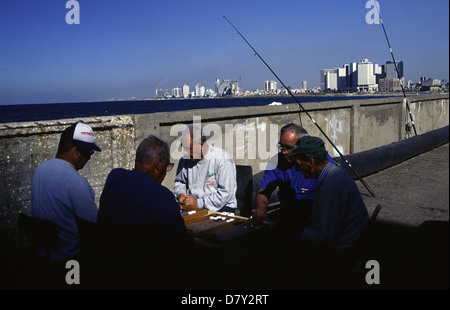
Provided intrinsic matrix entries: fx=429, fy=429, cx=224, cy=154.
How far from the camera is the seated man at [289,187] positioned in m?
4.71

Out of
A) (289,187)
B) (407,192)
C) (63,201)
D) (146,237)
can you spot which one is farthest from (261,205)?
(407,192)

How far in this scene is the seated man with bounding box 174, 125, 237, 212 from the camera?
4.84 meters

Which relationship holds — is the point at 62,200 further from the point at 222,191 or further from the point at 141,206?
the point at 222,191

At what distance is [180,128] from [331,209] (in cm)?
365

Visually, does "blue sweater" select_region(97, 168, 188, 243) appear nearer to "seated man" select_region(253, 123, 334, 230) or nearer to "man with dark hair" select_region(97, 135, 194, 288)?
"man with dark hair" select_region(97, 135, 194, 288)

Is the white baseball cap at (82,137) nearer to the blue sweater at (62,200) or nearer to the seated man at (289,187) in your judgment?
the blue sweater at (62,200)

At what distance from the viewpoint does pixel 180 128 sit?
6.42 metres

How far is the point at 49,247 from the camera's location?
10.2 ft

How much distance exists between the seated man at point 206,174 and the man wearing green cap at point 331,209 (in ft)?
5.06

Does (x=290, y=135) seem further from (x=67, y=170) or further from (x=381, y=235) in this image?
(x=67, y=170)

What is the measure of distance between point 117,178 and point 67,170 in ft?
1.53

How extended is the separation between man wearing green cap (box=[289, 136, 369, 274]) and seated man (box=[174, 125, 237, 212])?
5.06 ft
